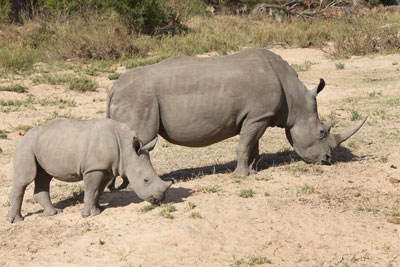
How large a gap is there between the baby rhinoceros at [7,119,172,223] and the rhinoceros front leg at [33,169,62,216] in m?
0.21

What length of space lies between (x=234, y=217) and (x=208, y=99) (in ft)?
6.44

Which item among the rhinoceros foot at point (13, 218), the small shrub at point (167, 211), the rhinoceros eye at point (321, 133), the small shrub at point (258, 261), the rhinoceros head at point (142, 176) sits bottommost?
the rhinoceros foot at point (13, 218)

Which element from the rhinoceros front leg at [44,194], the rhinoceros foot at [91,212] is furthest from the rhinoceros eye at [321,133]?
the rhinoceros front leg at [44,194]

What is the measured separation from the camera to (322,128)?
27.7 feet

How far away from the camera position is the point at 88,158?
20.6 feet

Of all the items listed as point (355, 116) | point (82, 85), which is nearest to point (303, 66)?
point (355, 116)

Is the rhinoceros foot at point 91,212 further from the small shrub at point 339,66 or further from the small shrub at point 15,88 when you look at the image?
the small shrub at point 339,66

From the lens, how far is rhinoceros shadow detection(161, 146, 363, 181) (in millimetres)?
8273

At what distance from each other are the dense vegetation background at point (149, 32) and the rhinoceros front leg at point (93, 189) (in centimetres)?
944

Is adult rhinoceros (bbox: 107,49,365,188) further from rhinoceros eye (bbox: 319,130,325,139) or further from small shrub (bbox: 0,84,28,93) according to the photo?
small shrub (bbox: 0,84,28,93)

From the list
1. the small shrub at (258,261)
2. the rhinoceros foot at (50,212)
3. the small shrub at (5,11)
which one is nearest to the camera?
the small shrub at (258,261)

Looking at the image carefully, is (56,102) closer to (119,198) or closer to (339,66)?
(119,198)

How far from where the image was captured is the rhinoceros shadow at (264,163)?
8.27 m

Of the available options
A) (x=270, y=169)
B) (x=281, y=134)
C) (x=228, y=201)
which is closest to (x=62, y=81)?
(x=281, y=134)
